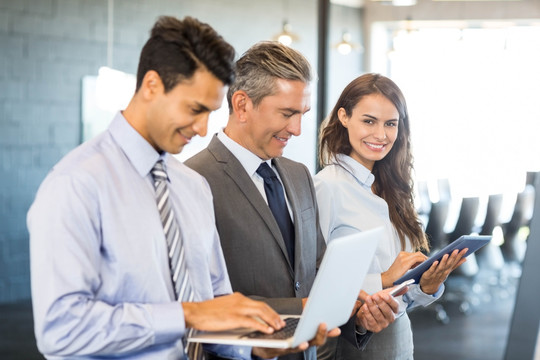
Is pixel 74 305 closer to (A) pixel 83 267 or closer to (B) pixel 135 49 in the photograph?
(A) pixel 83 267

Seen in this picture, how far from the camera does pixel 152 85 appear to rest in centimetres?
143

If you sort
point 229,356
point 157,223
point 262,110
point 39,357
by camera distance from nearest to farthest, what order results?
point 157,223 < point 229,356 < point 262,110 < point 39,357

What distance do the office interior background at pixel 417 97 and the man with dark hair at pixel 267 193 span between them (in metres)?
1.97

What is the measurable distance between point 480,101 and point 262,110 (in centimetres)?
256

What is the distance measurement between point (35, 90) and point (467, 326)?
293cm

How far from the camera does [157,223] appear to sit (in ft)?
4.71

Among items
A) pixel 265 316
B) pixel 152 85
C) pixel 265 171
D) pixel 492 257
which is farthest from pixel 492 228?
pixel 152 85

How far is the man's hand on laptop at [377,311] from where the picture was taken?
6.29ft

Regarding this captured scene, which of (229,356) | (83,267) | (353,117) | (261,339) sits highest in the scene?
(353,117)

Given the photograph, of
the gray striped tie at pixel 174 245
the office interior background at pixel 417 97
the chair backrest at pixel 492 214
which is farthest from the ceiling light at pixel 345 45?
the gray striped tie at pixel 174 245

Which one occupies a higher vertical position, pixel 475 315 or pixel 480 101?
pixel 480 101

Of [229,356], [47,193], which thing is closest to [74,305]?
[47,193]

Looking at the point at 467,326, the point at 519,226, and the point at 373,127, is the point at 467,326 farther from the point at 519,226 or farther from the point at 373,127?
the point at 373,127

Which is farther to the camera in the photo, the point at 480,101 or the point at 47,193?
the point at 480,101
